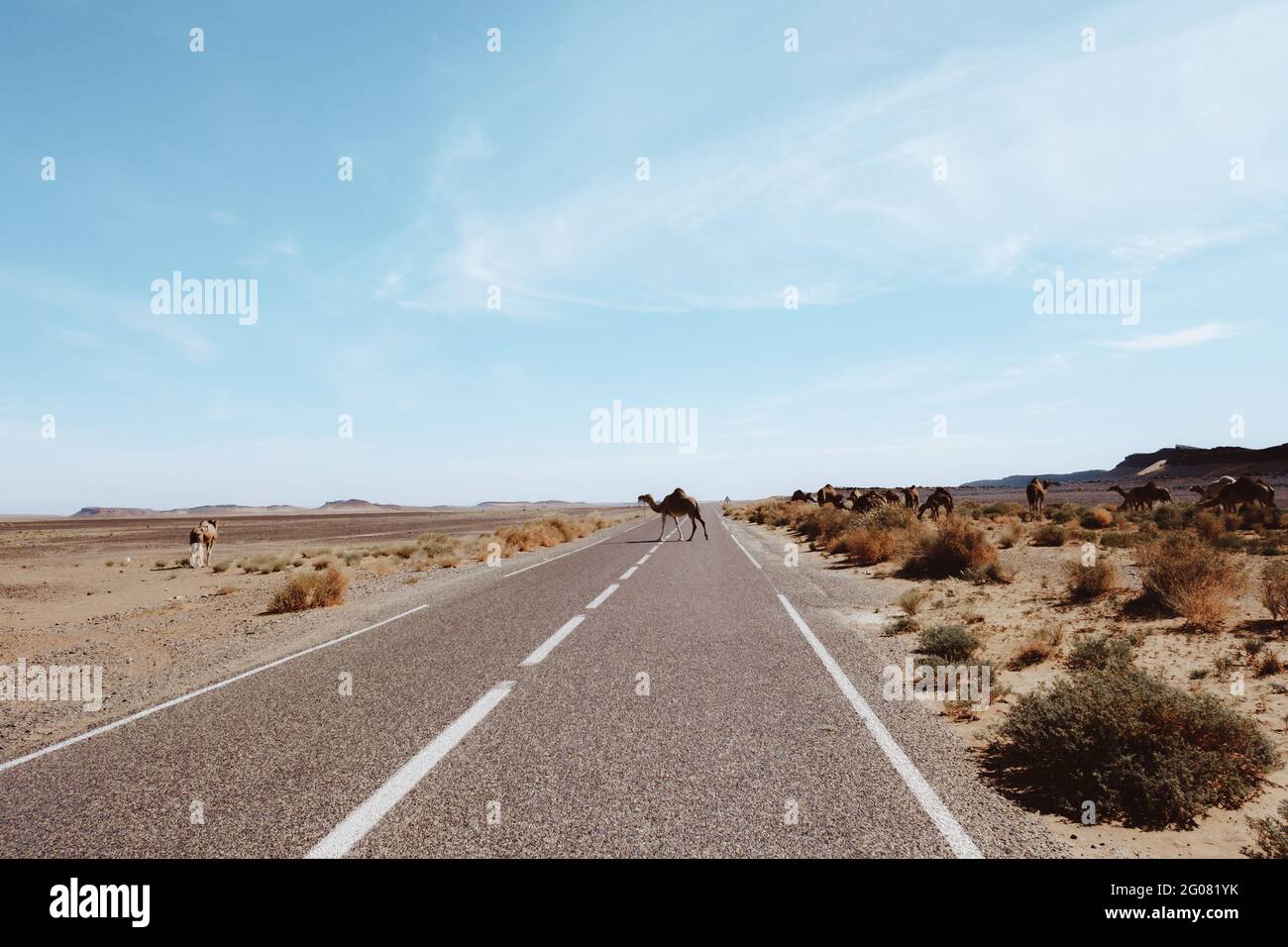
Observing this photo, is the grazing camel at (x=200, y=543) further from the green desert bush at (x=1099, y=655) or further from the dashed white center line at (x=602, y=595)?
the green desert bush at (x=1099, y=655)

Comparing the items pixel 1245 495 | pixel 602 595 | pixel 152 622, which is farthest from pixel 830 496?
pixel 152 622

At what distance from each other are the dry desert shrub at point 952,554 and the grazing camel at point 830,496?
60.8ft

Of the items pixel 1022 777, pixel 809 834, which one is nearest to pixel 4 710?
pixel 809 834

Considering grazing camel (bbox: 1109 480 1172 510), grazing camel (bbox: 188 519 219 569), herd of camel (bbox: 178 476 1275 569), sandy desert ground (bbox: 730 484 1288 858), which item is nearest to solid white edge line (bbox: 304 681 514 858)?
sandy desert ground (bbox: 730 484 1288 858)

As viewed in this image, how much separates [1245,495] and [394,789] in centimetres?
3444

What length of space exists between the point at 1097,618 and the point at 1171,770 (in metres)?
7.06

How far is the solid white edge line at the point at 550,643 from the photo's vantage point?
793cm

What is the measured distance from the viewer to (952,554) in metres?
16.2

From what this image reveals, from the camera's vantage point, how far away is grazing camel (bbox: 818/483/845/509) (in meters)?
35.9

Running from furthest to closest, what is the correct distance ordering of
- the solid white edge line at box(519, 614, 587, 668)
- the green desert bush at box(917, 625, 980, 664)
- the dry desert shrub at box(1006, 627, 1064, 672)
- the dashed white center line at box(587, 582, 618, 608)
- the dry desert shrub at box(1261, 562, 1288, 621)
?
the dashed white center line at box(587, 582, 618, 608) → the dry desert shrub at box(1261, 562, 1288, 621) → the green desert bush at box(917, 625, 980, 664) → the dry desert shrub at box(1006, 627, 1064, 672) → the solid white edge line at box(519, 614, 587, 668)

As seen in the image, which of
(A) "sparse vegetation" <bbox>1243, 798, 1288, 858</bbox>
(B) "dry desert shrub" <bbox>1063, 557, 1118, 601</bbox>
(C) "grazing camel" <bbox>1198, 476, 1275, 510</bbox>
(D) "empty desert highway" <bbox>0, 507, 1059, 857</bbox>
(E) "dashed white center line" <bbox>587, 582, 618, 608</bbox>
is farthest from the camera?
(C) "grazing camel" <bbox>1198, 476, 1275, 510</bbox>

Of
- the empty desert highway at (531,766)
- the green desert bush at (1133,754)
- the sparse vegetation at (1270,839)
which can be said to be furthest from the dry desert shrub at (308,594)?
the sparse vegetation at (1270,839)

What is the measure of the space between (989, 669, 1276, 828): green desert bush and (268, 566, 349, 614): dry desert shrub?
13.3m

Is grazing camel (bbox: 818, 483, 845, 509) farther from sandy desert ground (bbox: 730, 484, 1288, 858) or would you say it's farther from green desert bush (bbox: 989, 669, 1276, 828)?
green desert bush (bbox: 989, 669, 1276, 828)
